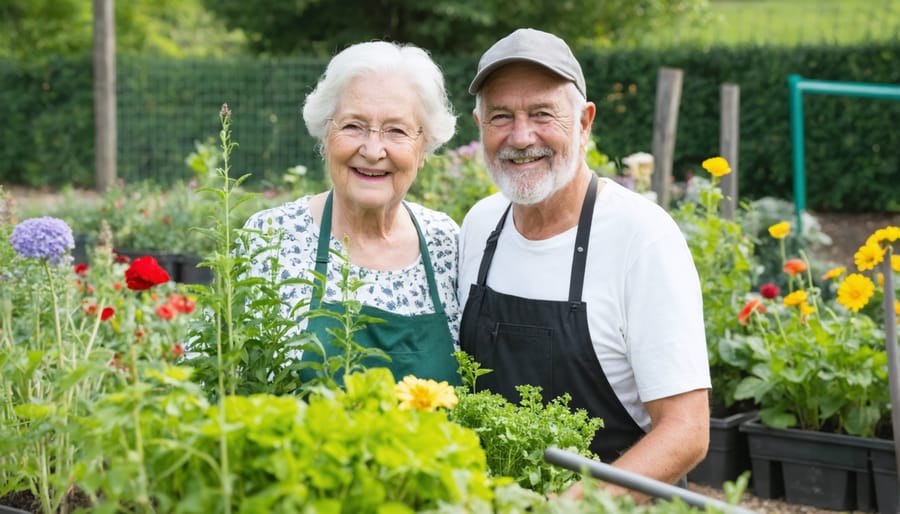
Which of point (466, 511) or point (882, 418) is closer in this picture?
point (466, 511)

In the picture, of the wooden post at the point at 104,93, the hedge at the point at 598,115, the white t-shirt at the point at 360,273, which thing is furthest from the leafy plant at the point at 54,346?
the hedge at the point at 598,115

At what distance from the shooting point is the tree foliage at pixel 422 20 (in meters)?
14.4

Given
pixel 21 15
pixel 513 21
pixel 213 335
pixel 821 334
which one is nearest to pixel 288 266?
pixel 213 335

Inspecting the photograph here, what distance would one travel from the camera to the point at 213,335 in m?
1.93

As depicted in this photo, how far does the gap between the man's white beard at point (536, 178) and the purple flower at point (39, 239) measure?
3.88 feet

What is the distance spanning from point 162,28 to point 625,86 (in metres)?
11.6

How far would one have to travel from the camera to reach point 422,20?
1519 centimetres

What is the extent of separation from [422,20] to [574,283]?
1310cm

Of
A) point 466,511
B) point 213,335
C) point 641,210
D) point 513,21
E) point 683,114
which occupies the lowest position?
point 466,511

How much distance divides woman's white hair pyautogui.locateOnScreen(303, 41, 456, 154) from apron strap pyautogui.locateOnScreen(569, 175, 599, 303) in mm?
498

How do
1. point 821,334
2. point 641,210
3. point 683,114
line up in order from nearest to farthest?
point 641,210 → point 821,334 → point 683,114

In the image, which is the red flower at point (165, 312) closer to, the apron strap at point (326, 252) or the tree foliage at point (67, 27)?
the apron strap at point (326, 252)

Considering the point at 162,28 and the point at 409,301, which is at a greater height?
the point at 162,28

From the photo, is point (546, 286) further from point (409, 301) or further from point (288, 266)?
point (288, 266)
